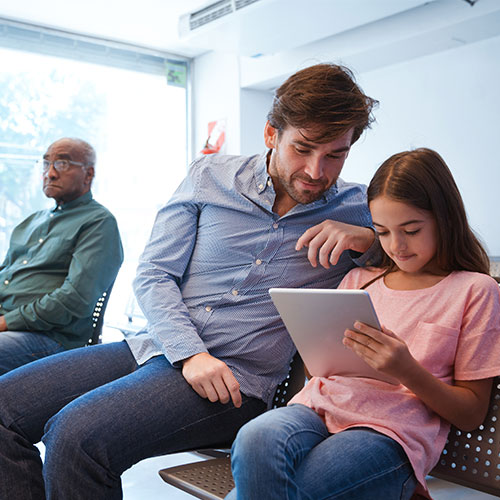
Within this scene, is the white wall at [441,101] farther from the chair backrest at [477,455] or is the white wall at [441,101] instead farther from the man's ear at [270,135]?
the chair backrest at [477,455]

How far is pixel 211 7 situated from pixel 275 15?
1.53ft

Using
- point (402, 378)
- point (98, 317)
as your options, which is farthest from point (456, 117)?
point (402, 378)

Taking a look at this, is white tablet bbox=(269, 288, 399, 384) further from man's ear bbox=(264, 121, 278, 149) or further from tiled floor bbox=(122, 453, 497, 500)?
tiled floor bbox=(122, 453, 497, 500)

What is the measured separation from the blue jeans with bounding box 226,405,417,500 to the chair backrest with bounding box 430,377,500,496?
7.0 inches

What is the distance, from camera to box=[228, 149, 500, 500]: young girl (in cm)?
96

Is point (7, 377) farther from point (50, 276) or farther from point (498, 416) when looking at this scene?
point (498, 416)

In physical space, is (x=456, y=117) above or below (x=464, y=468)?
above

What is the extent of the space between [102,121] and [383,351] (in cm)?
413

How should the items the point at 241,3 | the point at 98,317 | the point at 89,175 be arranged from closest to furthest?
the point at 98,317, the point at 89,175, the point at 241,3

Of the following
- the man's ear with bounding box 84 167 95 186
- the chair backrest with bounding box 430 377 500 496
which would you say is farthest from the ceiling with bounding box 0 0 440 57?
the chair backrest with bounding box 430 377 500 496

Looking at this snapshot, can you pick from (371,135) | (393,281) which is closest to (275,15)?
(371,135)

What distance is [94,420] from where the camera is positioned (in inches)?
45.0

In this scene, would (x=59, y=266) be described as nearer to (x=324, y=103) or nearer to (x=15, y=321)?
(x=15, y=321)

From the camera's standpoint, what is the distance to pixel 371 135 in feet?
13.3
